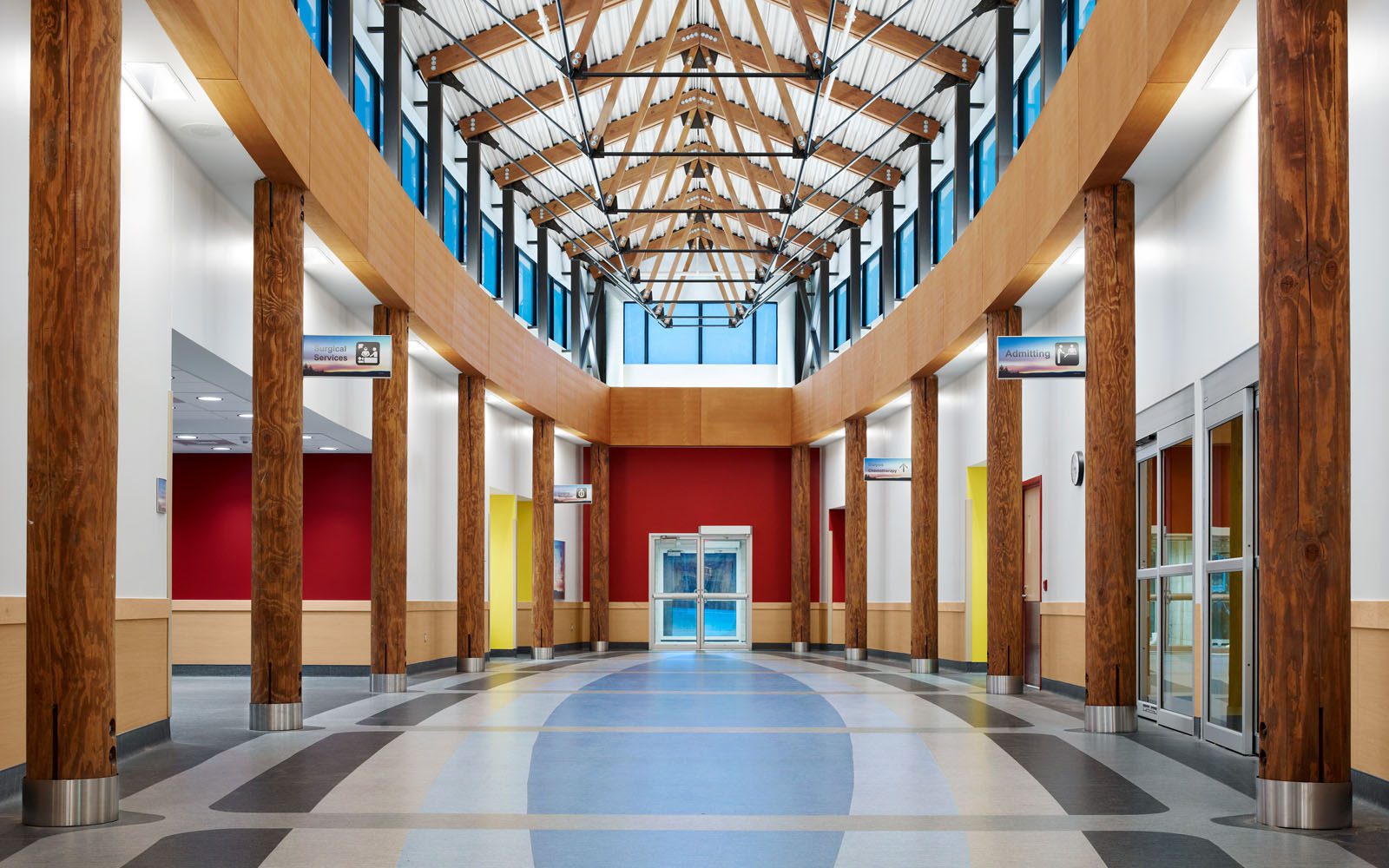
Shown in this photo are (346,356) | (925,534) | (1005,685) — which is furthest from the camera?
(925,534)

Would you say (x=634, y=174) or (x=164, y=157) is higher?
(x=634, y=174)

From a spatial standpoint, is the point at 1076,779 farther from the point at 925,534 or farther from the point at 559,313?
the point at 559,313

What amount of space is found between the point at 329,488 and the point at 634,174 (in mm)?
7941

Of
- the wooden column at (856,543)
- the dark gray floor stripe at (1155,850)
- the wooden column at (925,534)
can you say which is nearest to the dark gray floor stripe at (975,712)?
the wooden column at (925,534)

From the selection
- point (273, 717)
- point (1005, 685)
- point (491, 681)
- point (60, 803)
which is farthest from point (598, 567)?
point (60, 803)

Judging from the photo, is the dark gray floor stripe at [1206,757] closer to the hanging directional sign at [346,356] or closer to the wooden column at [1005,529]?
the wooden column at [1005,529]

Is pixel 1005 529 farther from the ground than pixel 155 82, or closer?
closer

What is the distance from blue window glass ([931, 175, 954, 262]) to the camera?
20.4 m

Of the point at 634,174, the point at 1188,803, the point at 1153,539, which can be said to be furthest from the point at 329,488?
the point at 1188,803

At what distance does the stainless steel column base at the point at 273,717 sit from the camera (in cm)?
1055

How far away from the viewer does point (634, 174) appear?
76.7ft

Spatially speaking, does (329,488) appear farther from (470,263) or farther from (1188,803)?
(1188,803)

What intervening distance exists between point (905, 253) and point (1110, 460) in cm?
1251

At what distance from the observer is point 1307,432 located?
6.54 meters
